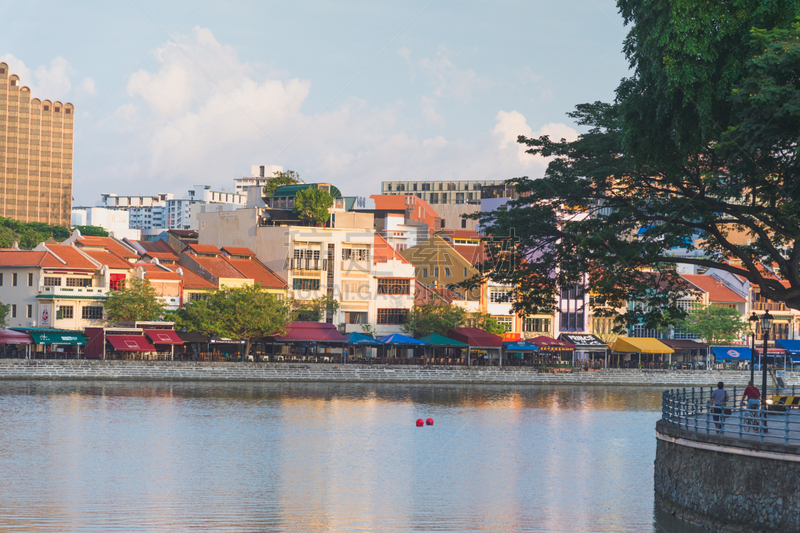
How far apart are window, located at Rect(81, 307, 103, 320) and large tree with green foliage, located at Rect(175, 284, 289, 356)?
229 inches

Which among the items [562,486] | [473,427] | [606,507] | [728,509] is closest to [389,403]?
[473,427]

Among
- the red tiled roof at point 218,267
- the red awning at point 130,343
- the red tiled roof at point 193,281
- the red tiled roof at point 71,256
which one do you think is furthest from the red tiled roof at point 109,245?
the red awning at point 130,343

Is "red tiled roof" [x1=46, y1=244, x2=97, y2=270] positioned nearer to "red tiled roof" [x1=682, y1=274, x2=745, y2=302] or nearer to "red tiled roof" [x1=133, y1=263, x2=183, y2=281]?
"red tiled roof" [x1=133, y1=263, x2=183, y2=281]

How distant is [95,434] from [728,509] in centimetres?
2864

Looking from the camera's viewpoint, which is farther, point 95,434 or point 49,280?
point 49,280

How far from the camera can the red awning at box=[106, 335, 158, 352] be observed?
2842 inches

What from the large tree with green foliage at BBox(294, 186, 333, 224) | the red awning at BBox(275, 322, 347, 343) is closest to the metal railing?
the red awning at BBox(275, 322, 347, 343)

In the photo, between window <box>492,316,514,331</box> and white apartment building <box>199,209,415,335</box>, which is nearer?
white apartment building <box>199,209,415,335</box>

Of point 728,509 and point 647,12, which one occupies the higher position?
point 647,12

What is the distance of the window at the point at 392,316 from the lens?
87.2m

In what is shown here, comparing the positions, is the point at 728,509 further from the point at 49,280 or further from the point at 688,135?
the point at 49,280

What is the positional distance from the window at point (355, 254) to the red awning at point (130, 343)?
68.3 feet

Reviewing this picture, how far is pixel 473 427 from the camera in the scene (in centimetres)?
5072

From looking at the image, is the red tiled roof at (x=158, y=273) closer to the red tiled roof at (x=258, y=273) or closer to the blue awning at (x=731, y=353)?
the red tiled roof at (x=258, y=273)
